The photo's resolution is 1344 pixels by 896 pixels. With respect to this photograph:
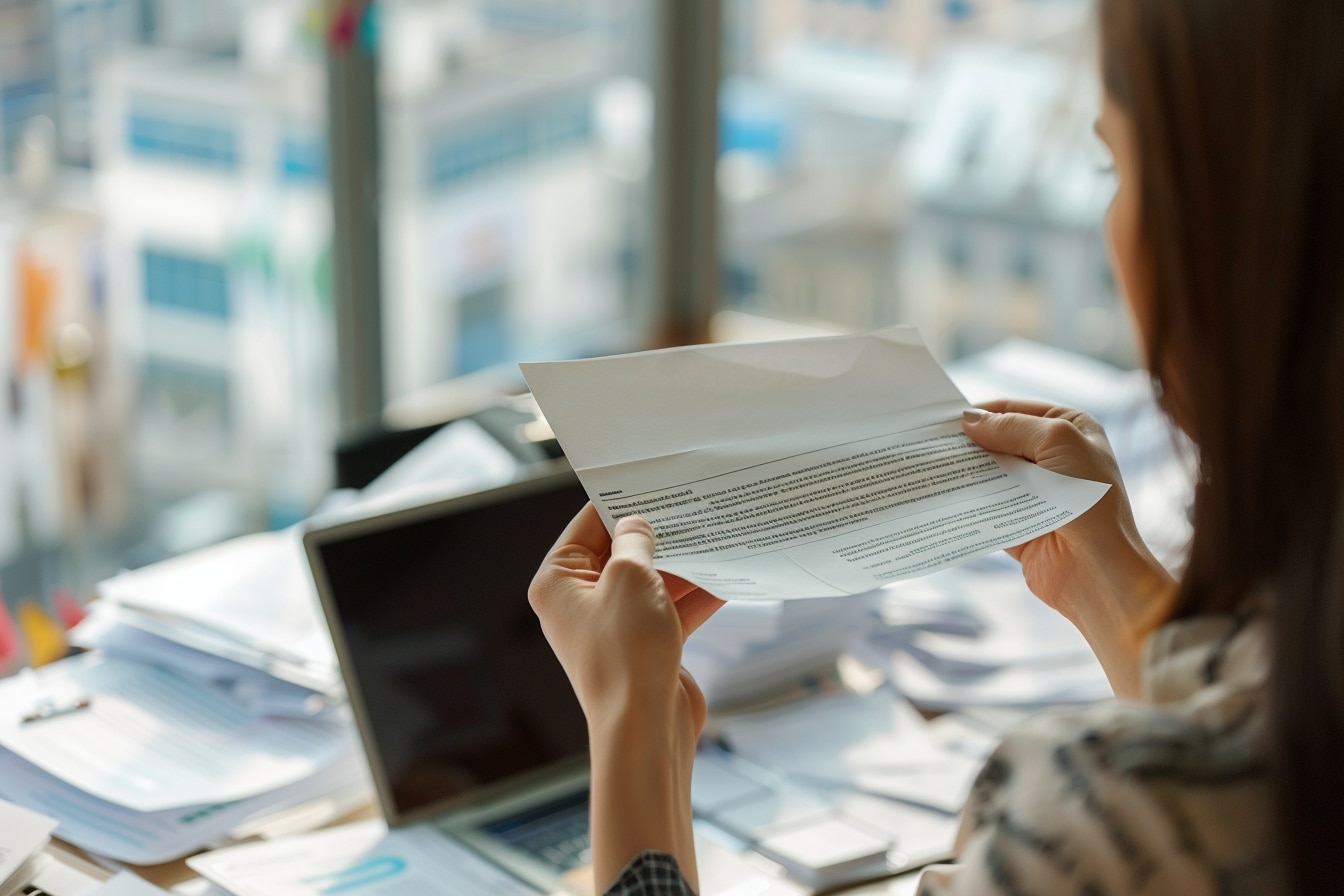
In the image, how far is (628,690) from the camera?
80 centimetres

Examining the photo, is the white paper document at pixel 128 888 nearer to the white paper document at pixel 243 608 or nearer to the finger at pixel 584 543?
the white paper document at pixel 243 608

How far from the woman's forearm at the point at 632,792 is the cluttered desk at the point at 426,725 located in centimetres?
28

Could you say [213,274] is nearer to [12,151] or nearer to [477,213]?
[12,151]

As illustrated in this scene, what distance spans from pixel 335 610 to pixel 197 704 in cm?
24

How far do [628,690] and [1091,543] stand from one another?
1.30 feet

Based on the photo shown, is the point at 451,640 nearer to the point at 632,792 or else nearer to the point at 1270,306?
the point at 632,792

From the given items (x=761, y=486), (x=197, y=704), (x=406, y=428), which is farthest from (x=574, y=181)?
(x=761, y=486)

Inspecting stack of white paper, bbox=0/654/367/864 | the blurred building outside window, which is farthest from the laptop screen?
the blurred building outside window

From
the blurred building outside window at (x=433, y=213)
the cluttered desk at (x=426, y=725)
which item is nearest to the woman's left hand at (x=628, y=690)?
the cluttered desk at (x=426, y=725)

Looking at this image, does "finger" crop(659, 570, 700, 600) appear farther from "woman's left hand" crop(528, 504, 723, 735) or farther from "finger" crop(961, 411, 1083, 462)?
"finger" crop(961, 411, 1083, 462)

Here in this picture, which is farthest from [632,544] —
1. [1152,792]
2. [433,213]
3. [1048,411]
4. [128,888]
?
[433,213]

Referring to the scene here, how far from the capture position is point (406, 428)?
1.62 m

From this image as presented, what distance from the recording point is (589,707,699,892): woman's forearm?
0.79m

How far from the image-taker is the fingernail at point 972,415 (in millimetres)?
981
